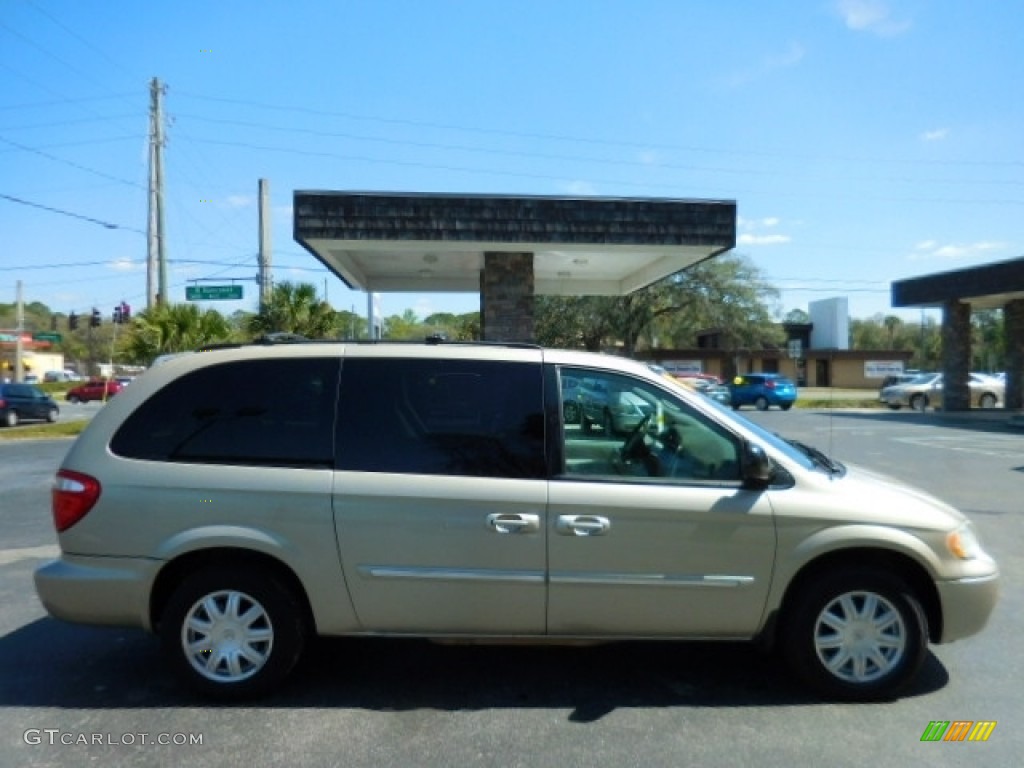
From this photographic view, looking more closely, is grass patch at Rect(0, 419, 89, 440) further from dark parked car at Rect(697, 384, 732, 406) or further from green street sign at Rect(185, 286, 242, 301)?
dark parked car at Rect(697, 384, 732, 406)

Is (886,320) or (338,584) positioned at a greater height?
(886,320)

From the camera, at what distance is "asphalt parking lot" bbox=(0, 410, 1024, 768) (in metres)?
3.33

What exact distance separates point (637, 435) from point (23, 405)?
94.1ft

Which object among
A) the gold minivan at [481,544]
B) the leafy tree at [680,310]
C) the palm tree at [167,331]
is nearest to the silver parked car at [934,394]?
the leafy tree at [680,310]

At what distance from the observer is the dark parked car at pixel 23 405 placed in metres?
25.8

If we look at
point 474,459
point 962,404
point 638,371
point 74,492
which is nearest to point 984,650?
point 638,371

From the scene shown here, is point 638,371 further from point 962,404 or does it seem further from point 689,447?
point 962,404

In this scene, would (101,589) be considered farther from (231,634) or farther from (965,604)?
(965,604)

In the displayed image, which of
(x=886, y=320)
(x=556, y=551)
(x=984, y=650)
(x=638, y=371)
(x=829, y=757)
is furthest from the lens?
(x=886, y=320)

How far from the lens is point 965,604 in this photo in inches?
152

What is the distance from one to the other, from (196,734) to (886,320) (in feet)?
384

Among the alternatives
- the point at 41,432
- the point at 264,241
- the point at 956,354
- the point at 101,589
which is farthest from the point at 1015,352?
the point at 41,432

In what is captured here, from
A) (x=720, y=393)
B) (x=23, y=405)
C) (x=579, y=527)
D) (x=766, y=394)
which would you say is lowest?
(x=23, y=405)

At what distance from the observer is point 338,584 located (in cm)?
382
